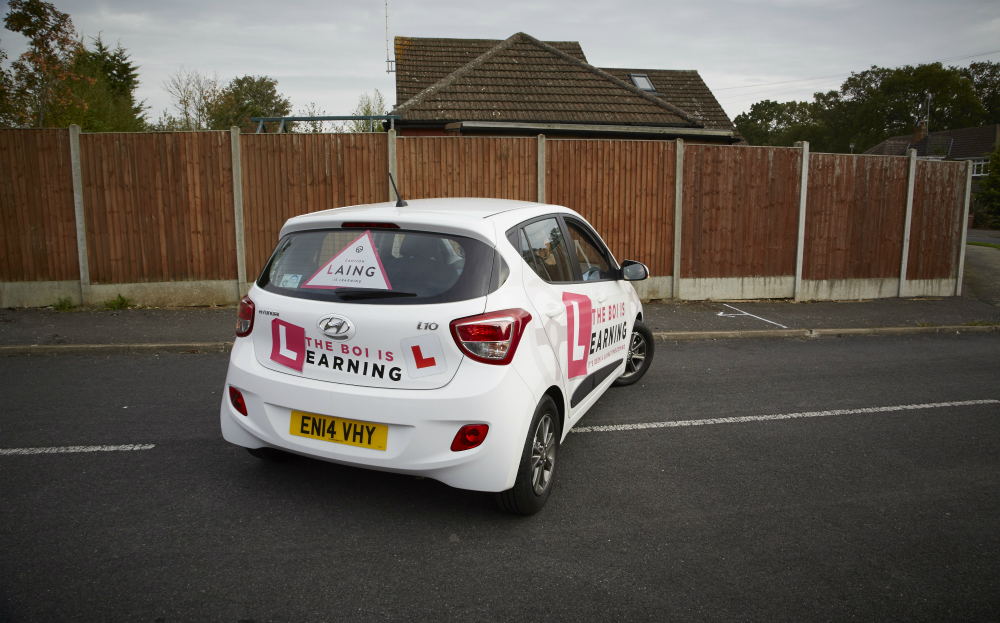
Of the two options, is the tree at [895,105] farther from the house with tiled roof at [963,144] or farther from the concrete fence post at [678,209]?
the concrete fence post at [678,209]

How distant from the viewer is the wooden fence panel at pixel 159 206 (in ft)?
30.5

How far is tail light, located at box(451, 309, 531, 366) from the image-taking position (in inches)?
123

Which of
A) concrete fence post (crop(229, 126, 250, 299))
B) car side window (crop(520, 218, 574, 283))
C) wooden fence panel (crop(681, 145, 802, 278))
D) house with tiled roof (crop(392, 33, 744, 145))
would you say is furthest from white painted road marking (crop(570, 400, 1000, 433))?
house with tiled roof (crop(392, 33, 744, 145))

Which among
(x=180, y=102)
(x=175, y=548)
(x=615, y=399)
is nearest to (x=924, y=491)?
(x=615, y=399)

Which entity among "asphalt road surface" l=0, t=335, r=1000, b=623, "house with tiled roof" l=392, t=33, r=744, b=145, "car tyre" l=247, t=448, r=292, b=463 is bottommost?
"asphalt road surface" l=0, t=335, r=1000, b=623

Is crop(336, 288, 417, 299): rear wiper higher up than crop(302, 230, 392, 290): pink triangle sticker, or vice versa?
crop(302, 230, 392, 290): pink triangle sticker

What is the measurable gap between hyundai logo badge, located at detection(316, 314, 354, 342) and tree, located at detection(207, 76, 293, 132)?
24.1m

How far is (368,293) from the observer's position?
328cm

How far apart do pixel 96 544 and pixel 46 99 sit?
1843 cm

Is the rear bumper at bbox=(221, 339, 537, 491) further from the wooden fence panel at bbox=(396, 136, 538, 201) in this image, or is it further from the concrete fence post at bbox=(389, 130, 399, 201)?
the wooden fence panel at bbox=(396, 136, 538, 201)

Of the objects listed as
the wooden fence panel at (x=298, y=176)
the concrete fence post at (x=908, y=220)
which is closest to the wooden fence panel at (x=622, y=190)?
the wooden fence panel at (x=298, y=176)

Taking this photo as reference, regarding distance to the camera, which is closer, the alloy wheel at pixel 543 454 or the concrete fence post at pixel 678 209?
the alloy wheel at pixel 543 454

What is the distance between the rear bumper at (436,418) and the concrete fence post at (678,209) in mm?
7806

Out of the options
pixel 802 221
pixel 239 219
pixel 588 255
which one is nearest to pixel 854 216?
pixel 802 221
